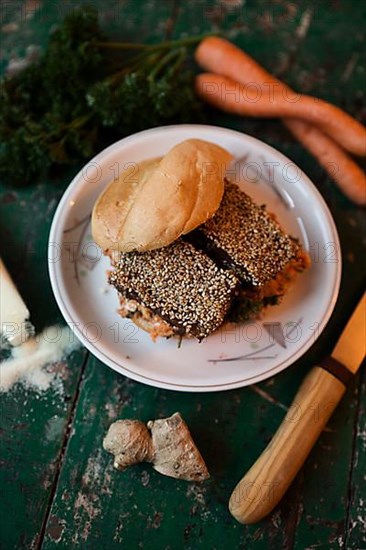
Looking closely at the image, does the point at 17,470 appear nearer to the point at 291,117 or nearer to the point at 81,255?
the point at 81,255

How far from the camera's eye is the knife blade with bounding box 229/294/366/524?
199cm

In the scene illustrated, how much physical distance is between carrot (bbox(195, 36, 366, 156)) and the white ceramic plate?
0.72 ft

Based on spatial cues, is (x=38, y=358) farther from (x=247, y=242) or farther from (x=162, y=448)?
(x=247, y=242)

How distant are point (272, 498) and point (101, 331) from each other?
71 centimetres

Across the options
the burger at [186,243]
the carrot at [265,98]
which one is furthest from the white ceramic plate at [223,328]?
the carrot at [265,98]

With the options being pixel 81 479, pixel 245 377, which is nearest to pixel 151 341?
pixel 245 377

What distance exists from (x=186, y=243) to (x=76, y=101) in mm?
713

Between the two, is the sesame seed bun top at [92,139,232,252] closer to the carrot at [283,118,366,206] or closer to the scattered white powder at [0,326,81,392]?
the scattered white powder at [0,326,81,392]

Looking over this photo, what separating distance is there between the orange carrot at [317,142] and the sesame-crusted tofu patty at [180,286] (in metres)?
0.67

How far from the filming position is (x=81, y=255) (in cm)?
224

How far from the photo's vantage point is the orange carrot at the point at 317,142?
8.02 ft

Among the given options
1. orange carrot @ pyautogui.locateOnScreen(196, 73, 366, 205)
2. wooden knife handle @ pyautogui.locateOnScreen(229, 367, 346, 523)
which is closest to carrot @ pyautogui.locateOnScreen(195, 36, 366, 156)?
orange carrot @ pyautogui.locateOnScreen(196, 73, 366, 205)

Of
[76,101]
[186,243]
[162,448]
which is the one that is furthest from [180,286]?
[76,101]

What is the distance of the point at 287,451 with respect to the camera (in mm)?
2012
